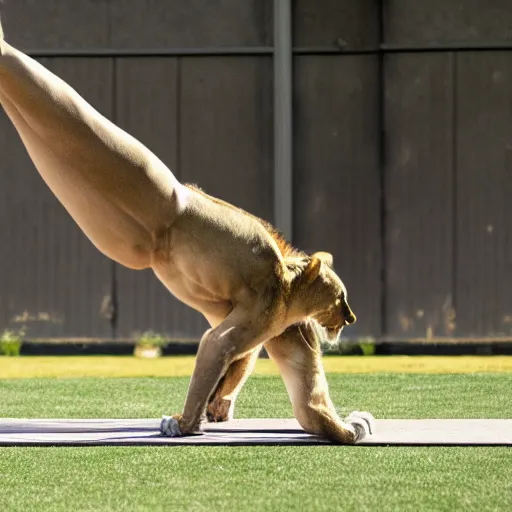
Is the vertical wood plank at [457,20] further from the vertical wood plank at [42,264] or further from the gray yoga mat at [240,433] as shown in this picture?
the gray yoga mat at [240,433]

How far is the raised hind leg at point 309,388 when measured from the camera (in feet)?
18.3

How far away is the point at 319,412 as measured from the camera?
18.5ft

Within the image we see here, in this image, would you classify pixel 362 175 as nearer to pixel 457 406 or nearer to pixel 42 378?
pixel 42 378

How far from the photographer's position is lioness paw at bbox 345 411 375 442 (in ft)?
18.4

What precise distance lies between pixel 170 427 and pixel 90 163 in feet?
3.93

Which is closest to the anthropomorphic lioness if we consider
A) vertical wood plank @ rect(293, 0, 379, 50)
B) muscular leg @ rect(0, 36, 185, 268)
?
muscular leg @ rect(0, 36, 185, 268)

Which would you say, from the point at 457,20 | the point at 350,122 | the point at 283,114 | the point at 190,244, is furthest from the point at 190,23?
the point at 190,244

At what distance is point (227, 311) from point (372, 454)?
97cm

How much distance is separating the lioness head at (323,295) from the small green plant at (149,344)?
6.64m

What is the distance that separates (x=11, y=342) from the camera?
41.9 ft

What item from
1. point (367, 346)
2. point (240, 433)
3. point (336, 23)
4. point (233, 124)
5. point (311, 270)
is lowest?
point (367, 346)

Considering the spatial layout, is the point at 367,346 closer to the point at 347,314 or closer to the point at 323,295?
the point at 347,314

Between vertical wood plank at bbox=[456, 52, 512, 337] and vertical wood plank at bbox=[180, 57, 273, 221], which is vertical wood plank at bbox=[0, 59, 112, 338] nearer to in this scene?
vertical wood plank at bbox=[180, 57, 273, 221]

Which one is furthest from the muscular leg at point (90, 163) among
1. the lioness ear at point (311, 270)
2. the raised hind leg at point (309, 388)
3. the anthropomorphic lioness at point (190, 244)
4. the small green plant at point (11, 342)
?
the small green plant at point (11, 342)
